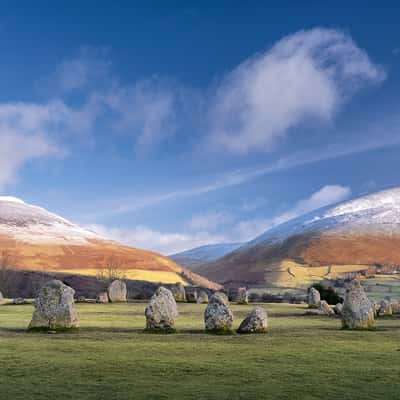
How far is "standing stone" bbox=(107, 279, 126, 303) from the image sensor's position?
171 ft

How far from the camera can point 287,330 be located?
28.3 m

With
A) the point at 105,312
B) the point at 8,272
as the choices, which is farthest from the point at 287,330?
the point at 8,272

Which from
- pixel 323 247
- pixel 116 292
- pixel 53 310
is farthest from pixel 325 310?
pixel 323 247

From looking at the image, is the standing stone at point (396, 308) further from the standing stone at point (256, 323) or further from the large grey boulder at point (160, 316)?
the large grey boulder at point (160, 316)

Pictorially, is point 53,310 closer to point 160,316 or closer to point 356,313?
point 160,316

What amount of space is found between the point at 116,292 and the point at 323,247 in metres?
100

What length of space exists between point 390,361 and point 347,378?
358cm

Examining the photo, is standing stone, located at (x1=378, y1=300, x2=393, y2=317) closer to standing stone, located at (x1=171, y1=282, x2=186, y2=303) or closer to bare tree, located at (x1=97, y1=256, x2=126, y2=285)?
standing stone, located at (x1=171, y1=282, x2=186, y2=303)

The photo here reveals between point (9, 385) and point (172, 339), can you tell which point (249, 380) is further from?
point (172, 339)

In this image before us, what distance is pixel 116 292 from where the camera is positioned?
2063 inches

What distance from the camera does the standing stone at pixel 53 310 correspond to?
26.8 meters

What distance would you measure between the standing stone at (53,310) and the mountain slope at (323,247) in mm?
91129

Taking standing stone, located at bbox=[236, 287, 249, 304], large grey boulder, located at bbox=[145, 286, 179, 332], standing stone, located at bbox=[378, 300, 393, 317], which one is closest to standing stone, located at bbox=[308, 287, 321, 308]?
standing stone, located at bbox=[236, 287, 249, 304]

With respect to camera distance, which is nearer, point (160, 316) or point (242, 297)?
point (160, 316)
